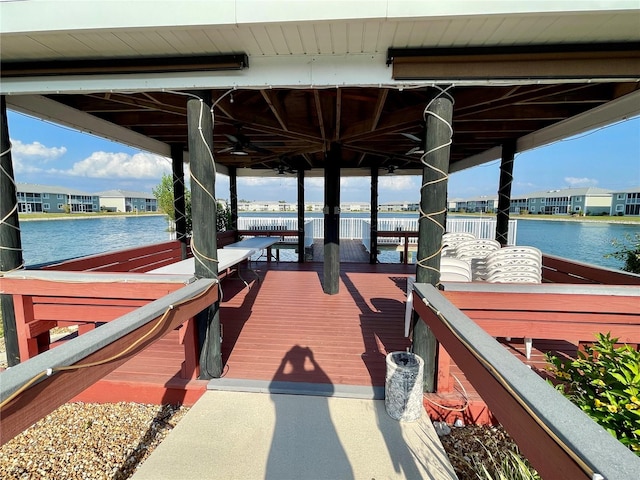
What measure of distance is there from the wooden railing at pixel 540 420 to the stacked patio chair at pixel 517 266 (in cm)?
232

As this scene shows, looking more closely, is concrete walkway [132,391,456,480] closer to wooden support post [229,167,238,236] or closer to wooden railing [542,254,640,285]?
wooden railing [542,254,640,285]

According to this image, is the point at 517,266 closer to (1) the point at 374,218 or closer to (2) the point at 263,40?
(2) the point at 263,40

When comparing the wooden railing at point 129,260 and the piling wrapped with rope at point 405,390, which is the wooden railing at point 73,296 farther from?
the piling wrapped with rope at point 405,390

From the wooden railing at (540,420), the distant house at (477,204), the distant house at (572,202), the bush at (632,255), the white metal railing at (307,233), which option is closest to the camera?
the wooden railing at (540,420)

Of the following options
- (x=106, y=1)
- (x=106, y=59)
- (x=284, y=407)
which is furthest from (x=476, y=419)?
(x=106, y=59)

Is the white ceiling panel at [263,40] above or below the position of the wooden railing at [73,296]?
above

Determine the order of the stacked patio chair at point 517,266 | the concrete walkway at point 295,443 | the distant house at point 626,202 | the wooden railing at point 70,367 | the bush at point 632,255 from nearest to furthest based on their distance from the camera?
the wooden railing at point 70,367
the concrete walkway at point 295,443
the stacked patio chair at point 517,266
the bush at point 632,255
the distant house at point 626,202

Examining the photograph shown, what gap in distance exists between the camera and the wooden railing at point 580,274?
2.84 m

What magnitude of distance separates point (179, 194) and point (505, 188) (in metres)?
6.41

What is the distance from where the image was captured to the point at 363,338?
3.31 meters

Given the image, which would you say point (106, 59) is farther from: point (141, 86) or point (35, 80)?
point (35, 80)

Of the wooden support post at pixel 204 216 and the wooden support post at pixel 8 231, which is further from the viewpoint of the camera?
the wooden support post at pixel 8 231

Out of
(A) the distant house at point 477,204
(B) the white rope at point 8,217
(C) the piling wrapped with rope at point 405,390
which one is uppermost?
(A) the distant house at point 477,204

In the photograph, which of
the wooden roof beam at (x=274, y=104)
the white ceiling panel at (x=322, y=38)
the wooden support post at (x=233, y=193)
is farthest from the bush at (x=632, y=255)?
the wooden support post at (x=233, y=193)
